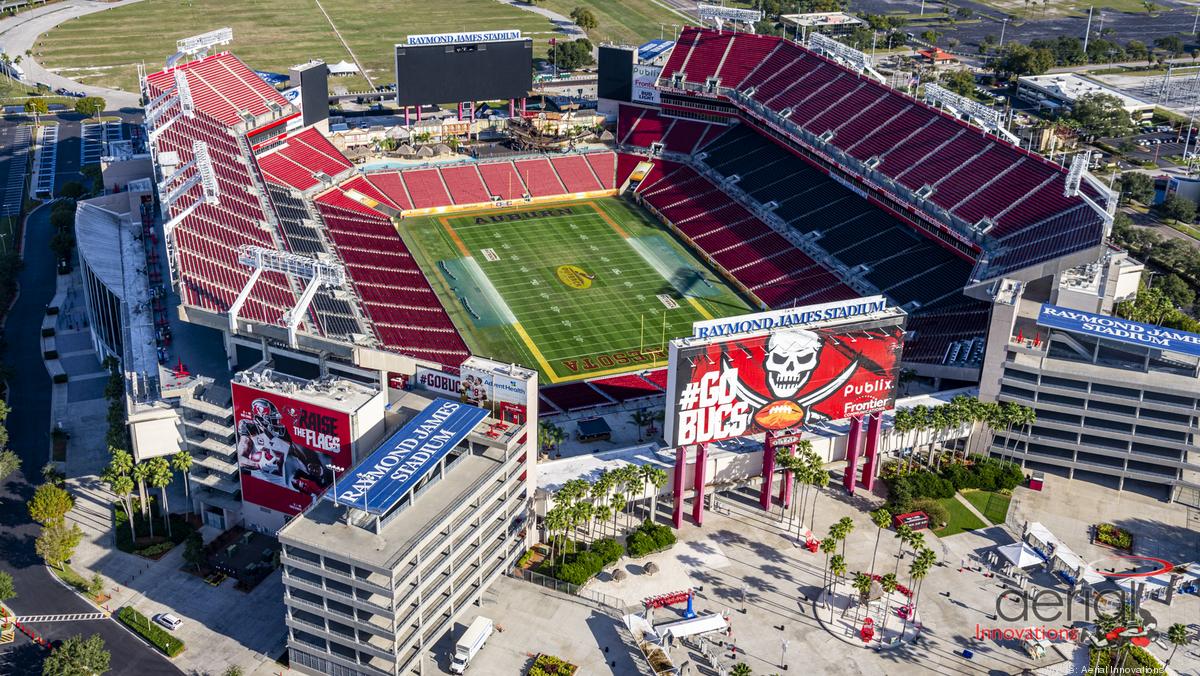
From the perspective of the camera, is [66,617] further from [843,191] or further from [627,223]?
[843,191]

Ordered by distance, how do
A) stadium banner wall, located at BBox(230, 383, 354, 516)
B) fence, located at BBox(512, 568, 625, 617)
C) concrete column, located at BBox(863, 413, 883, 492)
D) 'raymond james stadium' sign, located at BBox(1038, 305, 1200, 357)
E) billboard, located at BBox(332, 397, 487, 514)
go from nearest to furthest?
billboard, located at BBox(332, 397, 487, 514) → fence, located at BBox(512, 568, 625, 617) → stadium banner wall, located at BBox(230, 383, 354, 516) → concrete column, located at BBox(863, 413, 883, 492) → 'raymond james stadium' sign, located at BBox(1038, 305, 1200, 357)

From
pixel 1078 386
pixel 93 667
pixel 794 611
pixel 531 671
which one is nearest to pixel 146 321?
pixel 93 667

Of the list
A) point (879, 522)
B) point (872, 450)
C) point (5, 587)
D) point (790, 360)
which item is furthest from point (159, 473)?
point (872, 450)

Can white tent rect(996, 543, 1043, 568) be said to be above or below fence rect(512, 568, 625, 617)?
above

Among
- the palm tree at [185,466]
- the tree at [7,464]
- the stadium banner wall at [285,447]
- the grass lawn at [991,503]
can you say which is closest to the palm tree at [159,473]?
the palm tree at [185,466]

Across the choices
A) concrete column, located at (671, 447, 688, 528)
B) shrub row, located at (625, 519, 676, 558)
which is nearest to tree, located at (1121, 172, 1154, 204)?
concrete column, located at (671, 447, 688, 528)

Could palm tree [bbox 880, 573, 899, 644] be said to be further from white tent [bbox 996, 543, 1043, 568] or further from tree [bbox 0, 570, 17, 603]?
tree [bbox 0, 570, 17, 603]
